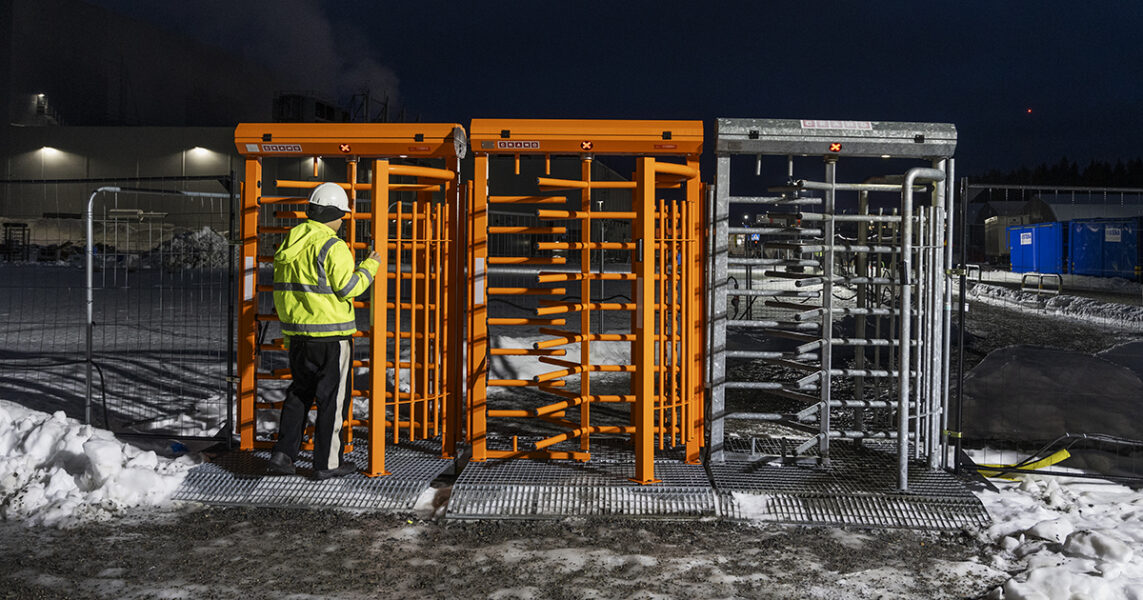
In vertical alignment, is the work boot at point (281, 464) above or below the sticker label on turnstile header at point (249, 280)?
below

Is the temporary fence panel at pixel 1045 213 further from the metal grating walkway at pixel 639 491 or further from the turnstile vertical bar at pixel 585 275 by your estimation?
the turnstile vertical bar at pixel 585 275

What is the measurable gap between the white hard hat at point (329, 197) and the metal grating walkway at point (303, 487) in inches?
80.9

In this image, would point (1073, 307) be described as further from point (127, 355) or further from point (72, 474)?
point (72, 474)

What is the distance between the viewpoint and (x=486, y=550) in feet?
15.8

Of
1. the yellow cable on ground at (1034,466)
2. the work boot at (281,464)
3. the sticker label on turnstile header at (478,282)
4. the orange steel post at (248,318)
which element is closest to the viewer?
the work boot at (281,464)

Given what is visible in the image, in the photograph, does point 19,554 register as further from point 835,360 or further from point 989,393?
point 835,360

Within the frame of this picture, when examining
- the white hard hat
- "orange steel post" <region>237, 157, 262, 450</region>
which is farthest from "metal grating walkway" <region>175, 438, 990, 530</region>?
the white hard hat

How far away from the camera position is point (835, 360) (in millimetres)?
12633

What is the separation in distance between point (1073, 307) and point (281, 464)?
22300 mm

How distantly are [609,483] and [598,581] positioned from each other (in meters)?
1.48

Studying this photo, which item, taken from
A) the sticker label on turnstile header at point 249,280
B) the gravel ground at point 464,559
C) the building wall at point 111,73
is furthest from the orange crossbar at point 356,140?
the building wall at point 111,73

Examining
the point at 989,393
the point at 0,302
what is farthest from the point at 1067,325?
the point at 0,302

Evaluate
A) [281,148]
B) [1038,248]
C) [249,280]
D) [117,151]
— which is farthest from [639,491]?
[117,151]

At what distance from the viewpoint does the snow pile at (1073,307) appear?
1908 cm
